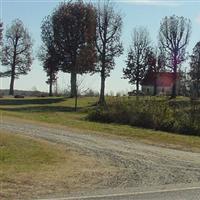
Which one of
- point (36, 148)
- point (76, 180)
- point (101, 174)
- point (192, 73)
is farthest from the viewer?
point (192, 73)

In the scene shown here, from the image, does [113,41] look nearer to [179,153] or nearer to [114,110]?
[114,110]

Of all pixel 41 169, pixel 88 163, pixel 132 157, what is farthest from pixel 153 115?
pixel 41 169

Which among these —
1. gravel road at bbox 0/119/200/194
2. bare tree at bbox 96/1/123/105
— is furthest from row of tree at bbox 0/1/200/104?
gravel road at bbox 0/119/200/194

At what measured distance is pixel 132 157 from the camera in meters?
17.7

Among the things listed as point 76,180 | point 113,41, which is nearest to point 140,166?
point 76,180

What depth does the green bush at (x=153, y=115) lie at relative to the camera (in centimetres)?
2936

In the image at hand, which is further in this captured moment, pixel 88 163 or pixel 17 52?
pixel 17 52

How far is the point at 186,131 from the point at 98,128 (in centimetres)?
442

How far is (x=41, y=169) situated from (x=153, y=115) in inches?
700

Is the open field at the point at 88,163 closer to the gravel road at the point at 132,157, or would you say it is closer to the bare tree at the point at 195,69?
the gravel road at the point at 132,157

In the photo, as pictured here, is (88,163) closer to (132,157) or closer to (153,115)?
(132,157)

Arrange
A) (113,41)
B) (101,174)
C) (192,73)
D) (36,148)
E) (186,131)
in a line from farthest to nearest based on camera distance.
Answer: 1. (192,73)
2. (113,41)
3. (186,131)
4. (36,148)
5. (101,174)

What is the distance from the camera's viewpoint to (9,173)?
13.5 m

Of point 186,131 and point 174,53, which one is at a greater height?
point 174,53
